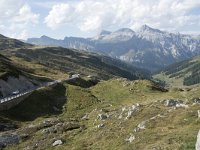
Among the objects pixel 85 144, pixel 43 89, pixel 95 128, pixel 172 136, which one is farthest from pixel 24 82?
pixel 172 136

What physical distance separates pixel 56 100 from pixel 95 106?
37.2ft

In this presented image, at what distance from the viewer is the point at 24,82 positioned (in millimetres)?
119562

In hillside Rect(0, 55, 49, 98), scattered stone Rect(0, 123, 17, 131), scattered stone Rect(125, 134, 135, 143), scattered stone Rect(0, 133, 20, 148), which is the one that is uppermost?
hillside Rect(0, 55, 49, 98)

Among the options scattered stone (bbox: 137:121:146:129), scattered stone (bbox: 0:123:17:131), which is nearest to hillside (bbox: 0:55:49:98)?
scattered stone (bbox: 0:123:17:131)

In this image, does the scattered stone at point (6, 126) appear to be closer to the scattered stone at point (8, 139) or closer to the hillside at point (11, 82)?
the scattered stone at point (8, 139)

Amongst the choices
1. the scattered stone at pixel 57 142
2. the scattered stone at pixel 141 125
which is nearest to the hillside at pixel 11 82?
the scattered stone at pixel 57 142

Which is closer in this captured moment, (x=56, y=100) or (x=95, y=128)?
(x=95, y=128)

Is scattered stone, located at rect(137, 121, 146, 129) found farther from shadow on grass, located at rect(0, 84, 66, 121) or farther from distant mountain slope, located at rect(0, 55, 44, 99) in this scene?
distant mountain slope, located at rect(0, 55, 44, 99)

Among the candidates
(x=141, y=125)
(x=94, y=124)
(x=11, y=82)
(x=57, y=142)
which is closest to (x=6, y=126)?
(x=94, y=124)

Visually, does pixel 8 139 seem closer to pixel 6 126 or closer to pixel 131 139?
pixel 6 126

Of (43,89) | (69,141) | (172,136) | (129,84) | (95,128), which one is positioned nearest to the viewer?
(172,136)

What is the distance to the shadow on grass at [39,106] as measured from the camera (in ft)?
266

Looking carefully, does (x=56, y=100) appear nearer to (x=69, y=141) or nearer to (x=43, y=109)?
(x=43, y=109)

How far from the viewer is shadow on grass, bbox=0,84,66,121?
Result: 81.1 m
